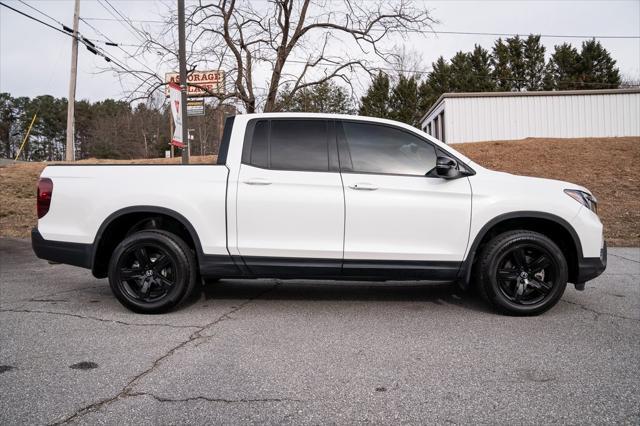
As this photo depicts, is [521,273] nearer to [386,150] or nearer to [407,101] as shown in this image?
[386,150]

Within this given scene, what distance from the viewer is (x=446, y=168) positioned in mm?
4668

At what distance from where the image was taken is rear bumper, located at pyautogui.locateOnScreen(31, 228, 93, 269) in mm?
4852

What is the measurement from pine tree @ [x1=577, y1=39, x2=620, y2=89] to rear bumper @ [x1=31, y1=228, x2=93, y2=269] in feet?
184

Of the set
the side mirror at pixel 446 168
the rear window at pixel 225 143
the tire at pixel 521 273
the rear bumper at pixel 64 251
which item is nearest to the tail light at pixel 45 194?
the rear bumper at pixel 64 251

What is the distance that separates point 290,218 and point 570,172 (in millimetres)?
17326

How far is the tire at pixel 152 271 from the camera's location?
15.7ft

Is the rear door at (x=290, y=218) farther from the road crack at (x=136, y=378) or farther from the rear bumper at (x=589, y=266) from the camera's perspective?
the rear bumper at (x=589, y=266)

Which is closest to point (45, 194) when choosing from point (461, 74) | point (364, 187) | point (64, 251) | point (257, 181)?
point (64, 251)

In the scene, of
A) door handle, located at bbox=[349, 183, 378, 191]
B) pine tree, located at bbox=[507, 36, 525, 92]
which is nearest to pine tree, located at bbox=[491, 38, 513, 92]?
pine tree, located at bbox=[507, 36, 525, 92]

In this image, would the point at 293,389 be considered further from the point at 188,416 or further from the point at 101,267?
the point at 101,267

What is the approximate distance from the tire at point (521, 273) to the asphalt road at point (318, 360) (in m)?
0.18

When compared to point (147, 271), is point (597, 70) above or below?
above

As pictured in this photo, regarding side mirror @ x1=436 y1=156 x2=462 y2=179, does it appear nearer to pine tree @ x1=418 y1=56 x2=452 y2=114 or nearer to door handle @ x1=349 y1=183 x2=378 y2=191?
door handle @ x1=349 y1=183 x2=378 y2=191

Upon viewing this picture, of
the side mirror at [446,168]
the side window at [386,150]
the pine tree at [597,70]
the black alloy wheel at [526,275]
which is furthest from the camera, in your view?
the pine tree at [597,70]
